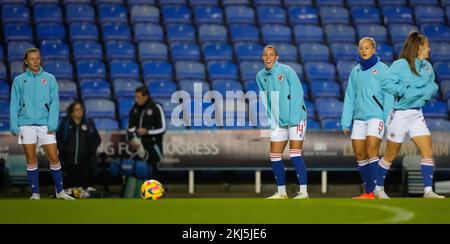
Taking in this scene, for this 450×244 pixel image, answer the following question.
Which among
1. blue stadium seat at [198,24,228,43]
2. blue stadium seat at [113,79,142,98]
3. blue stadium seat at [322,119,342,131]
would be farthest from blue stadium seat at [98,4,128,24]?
blue stadium seat at [322,119,342,131]

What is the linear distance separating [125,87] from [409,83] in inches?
385

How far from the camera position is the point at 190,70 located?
20.8m

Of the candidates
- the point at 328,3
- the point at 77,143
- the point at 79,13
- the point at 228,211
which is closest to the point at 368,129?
the point at 228,211

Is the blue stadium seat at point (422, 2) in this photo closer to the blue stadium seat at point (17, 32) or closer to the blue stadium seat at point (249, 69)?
the blue stadium seat at point (249, 69)

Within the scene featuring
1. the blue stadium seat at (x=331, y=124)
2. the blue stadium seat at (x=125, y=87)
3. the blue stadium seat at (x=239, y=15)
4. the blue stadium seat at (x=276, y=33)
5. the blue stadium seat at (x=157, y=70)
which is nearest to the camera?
the blue stadium seat at (x=331, y=124)

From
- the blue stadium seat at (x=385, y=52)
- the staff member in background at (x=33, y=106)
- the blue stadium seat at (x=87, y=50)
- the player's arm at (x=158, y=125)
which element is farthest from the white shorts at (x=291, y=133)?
the blue stadium seat at (x=87, y=50)

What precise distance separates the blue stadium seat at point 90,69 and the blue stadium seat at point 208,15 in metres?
2.92

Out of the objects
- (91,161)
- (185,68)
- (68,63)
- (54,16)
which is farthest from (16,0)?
(91,161)

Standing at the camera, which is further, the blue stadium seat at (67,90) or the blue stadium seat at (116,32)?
the blue stadium seat at (116,32)

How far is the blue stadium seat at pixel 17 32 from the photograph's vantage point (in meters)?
21.5

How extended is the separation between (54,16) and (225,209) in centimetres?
1336

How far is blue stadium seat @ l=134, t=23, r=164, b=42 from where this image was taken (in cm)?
2195

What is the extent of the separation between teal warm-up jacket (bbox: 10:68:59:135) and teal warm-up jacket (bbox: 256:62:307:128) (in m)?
3.14
